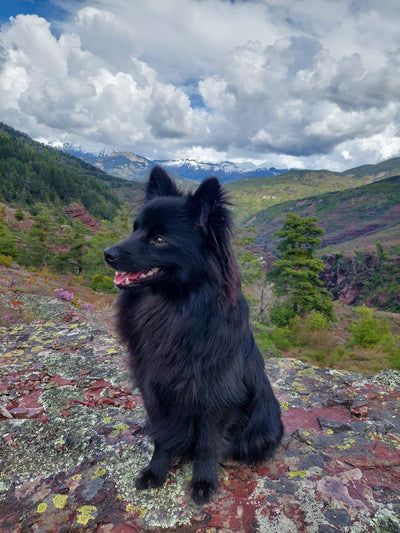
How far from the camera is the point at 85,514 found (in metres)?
1.94

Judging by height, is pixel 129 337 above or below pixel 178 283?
below

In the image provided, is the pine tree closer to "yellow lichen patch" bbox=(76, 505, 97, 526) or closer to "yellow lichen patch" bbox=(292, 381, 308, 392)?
"yellow lichen patch" bbox=(292, 381, 308, 392)

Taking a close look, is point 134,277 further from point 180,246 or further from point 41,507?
point 41,507

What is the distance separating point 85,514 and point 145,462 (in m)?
0.61

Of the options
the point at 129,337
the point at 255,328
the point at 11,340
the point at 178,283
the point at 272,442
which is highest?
the point at 178,283

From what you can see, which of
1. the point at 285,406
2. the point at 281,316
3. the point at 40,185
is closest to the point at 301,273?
the point at 281,316

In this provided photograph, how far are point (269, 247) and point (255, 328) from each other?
14152 centimetres

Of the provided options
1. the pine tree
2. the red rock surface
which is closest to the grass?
the pine tree

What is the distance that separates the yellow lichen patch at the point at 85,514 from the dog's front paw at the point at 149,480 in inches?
13.7

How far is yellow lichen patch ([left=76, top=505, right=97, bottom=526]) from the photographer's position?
1897 mm

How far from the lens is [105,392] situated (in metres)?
3.45

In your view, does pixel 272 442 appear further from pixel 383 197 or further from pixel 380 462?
pixel 383 197

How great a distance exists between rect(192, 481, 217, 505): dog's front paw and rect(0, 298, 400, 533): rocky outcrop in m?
0.05

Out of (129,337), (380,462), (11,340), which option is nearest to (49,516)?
(129,337)
